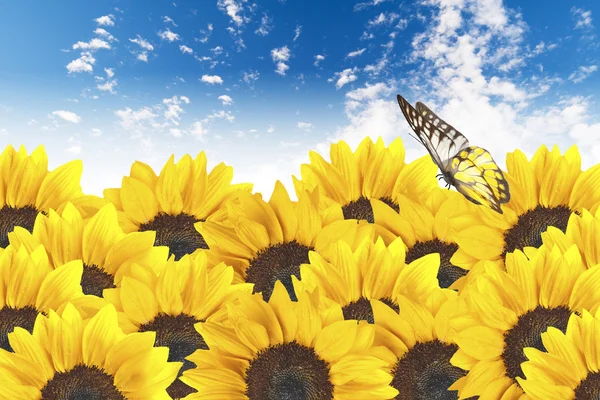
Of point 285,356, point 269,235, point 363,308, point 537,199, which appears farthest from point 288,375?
point 537,199

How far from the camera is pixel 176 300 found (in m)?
1.17

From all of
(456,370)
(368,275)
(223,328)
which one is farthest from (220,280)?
(456,370)

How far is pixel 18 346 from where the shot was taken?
1.06 metres

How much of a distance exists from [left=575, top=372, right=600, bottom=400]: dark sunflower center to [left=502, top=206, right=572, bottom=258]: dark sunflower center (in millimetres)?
349

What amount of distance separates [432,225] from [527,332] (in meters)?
0.27

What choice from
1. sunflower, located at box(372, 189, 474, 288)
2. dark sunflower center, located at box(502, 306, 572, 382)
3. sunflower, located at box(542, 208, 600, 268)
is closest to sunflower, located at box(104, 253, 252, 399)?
sunflower, located at box(372, 189, 474, 288)

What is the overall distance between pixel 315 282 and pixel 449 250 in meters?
0.34

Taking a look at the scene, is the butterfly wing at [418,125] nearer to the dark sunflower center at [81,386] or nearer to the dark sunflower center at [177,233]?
the dark sunflower center at [177,233]

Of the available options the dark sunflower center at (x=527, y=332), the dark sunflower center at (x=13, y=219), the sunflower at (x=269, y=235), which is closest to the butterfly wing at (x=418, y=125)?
the sunflower at (x=269, y=235)

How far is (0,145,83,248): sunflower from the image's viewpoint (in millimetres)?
1454

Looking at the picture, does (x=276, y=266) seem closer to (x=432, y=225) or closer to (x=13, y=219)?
(x=432, y=225)

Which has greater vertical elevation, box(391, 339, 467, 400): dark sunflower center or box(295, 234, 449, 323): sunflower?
box(295, 234, 449, 323): sunflower

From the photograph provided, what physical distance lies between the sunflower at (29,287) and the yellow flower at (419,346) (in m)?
0.51

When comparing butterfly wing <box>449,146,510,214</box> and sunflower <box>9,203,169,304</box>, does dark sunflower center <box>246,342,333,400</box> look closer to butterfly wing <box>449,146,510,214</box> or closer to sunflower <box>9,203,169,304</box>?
sunflower <box>9,203,169,304</box>
